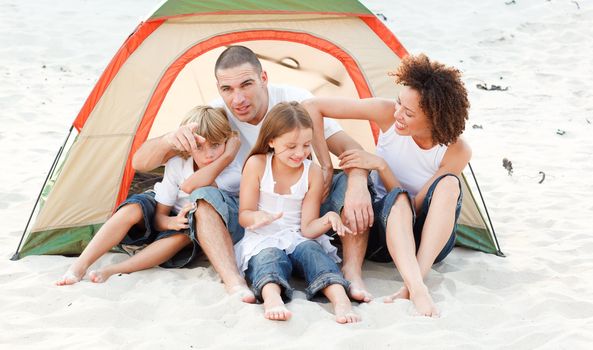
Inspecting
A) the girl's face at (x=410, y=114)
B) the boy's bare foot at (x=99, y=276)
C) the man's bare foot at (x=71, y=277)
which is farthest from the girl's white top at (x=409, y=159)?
the man's bare foot at (x=71, y=277)

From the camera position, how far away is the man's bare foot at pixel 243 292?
2723 millimetres

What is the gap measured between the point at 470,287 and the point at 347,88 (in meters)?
1.46

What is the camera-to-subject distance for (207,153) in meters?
3.20

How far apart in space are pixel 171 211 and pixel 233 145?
0.40m

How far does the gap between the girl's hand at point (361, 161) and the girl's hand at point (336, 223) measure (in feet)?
0.79

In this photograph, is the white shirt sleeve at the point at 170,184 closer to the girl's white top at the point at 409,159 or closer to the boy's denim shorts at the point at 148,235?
the boy's denim shorts at the point at 148,235

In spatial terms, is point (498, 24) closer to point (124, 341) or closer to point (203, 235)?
point (203, 235)

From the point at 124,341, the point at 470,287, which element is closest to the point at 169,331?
the point at 124,341

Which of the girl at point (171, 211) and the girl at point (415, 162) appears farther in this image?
the girl at point (171, 211)

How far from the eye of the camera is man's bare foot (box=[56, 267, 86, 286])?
2.95 meters

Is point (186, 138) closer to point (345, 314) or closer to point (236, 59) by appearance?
point (236, 59)

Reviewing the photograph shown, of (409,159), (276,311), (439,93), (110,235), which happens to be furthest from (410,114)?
(110,235)

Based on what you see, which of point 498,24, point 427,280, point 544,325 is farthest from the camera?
point 498,24

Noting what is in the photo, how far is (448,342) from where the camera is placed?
2.41 metres
